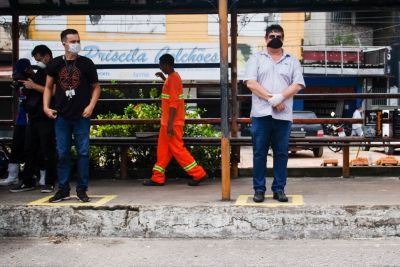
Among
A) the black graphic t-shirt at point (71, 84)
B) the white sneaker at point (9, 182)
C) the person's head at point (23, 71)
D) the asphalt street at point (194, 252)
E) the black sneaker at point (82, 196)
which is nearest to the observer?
the asphalt street at point (194, 252)

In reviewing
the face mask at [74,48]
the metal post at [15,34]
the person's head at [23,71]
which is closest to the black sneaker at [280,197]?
the face mask at [74,48]

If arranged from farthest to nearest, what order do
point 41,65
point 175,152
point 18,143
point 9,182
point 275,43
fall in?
point 9,182
point 18,143
point 175,152
point 41,65
point 275,43

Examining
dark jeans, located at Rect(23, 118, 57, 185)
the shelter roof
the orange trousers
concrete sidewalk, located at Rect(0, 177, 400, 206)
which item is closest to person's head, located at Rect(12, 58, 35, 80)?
dark jeans, located at Rect(23, 118, 57, 185)

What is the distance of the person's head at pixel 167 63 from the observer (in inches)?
258

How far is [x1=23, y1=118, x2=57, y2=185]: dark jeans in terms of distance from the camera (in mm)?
6219

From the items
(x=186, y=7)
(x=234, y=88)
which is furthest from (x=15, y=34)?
(x=234, y=88)

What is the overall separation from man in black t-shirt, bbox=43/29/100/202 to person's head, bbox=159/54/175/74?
1.13m

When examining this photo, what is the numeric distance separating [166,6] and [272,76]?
2364mm

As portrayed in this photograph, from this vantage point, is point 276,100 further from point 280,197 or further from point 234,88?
point 234,88

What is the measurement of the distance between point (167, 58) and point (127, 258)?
284 centimetres

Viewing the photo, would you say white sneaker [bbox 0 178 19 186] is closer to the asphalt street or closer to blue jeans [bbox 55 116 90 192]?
blue jeans [bbox 55 116 90 192]

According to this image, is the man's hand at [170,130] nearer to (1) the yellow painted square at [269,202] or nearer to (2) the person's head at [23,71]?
(1) the yellow painted square at [269,202]

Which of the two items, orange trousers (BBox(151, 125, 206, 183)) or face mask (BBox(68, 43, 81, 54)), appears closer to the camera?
face mask (BBox(68, 43, 81, 54))

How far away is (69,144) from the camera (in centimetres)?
571
